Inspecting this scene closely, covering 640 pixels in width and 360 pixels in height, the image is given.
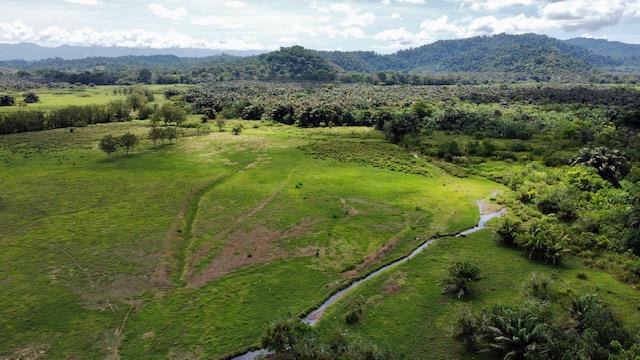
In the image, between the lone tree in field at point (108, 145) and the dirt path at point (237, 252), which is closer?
the dirt path at point (237, 252)

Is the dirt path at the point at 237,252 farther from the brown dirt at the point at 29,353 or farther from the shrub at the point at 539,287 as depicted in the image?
the shrub at the point at 539,287

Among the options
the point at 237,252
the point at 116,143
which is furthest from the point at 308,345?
the point at 116,143

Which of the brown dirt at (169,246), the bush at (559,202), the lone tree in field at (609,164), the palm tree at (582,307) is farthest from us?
the lone tree in field at (609,164)

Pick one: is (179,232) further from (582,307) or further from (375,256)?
(582,307)

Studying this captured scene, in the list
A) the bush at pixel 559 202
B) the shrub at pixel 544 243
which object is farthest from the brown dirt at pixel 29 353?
the bush at pixel 559 202

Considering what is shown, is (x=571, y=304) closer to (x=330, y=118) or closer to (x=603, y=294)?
(x=603, y=294)

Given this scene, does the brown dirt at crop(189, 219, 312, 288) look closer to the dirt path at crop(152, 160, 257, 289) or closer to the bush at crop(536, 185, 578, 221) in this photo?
the dirt path at crop(152, 160, 257, 289)

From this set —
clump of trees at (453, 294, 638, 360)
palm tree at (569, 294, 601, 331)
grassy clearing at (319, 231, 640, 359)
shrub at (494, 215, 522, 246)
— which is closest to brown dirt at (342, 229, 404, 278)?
grassy clearing at (319, 231, 640, 359)

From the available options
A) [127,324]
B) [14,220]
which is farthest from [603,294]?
[14,220]
